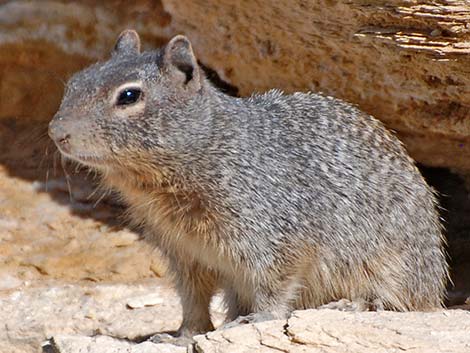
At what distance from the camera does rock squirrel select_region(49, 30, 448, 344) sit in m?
4.84

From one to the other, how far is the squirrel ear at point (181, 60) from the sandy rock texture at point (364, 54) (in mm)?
843

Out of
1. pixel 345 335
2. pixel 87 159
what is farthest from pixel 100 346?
pixel 345 335

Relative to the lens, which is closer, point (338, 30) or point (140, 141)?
point (140, 141)

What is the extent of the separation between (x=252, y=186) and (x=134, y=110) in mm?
701

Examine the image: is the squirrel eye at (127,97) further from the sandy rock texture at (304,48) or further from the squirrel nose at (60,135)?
the sandy rock texture at (304,48)

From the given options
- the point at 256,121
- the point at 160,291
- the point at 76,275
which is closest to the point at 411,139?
the point at 256,121

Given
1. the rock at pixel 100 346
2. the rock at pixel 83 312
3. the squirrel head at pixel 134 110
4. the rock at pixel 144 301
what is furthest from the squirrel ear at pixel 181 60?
the rock at pixel 144 301

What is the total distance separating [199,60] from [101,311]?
5.43 ft

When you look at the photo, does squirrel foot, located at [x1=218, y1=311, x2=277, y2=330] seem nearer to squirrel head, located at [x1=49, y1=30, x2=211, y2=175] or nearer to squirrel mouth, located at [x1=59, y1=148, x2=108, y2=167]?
squirrel head, located at [x1=49, y1=30, x2=211, y2=175]

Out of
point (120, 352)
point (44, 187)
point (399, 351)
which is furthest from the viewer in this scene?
point (44, 187)

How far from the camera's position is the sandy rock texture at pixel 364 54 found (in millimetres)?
5270

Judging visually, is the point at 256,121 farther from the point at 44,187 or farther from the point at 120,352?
the point at 44,187

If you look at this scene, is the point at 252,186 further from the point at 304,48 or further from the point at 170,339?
the point at 304,48

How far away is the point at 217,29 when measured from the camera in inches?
242
